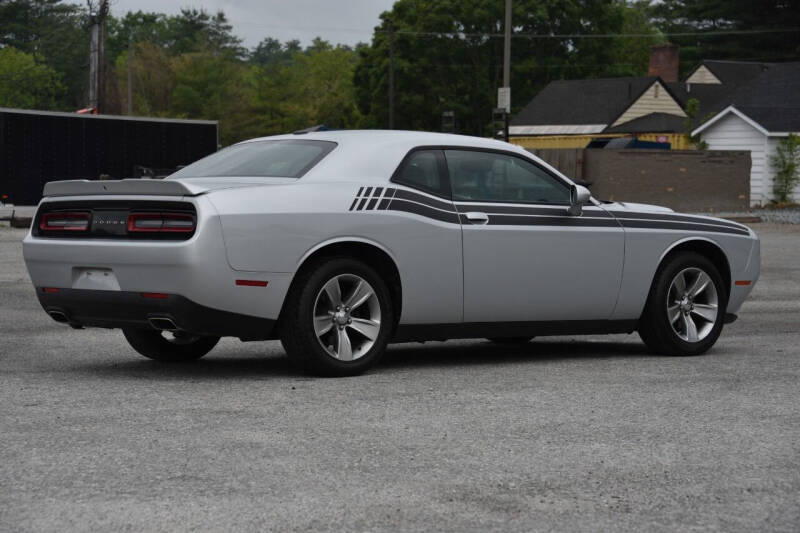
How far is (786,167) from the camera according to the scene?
44.7m

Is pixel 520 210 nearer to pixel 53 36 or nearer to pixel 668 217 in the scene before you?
pixel 668 217

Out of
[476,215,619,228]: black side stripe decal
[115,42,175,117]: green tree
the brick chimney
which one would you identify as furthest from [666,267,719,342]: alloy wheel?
[115,42,175,117]: green tree

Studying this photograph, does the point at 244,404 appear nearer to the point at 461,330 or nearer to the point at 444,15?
the point at 461,330

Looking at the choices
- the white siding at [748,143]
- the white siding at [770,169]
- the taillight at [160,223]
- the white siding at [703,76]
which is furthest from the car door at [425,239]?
the white siding at [703,76]

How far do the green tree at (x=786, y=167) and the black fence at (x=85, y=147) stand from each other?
66.6 ft

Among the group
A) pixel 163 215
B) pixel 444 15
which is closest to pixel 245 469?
pixel 163 215

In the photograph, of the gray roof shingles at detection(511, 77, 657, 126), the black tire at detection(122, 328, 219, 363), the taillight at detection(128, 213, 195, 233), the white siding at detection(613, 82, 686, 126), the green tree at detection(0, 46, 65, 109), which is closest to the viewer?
the taillight at detection(128, 213, 195, 233)

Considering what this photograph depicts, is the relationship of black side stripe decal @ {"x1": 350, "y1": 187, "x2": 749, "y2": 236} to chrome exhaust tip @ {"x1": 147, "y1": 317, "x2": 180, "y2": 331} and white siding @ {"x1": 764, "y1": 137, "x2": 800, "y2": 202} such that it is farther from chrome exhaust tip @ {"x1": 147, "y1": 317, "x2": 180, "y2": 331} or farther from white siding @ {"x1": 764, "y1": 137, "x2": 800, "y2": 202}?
white siding @ {"x1": 764, "y1": 137, "x2": 800, "y2": 202}

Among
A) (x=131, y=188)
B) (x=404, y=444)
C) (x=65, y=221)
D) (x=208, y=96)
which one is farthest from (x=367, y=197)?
(x=208, y=96)

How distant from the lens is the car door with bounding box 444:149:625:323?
8.33 meters

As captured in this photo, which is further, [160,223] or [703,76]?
Result: [703,76]

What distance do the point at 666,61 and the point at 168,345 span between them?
69292 millimetres

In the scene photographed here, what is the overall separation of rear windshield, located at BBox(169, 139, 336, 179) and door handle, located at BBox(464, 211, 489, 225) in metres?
0.95

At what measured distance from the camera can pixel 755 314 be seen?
43.6ft
